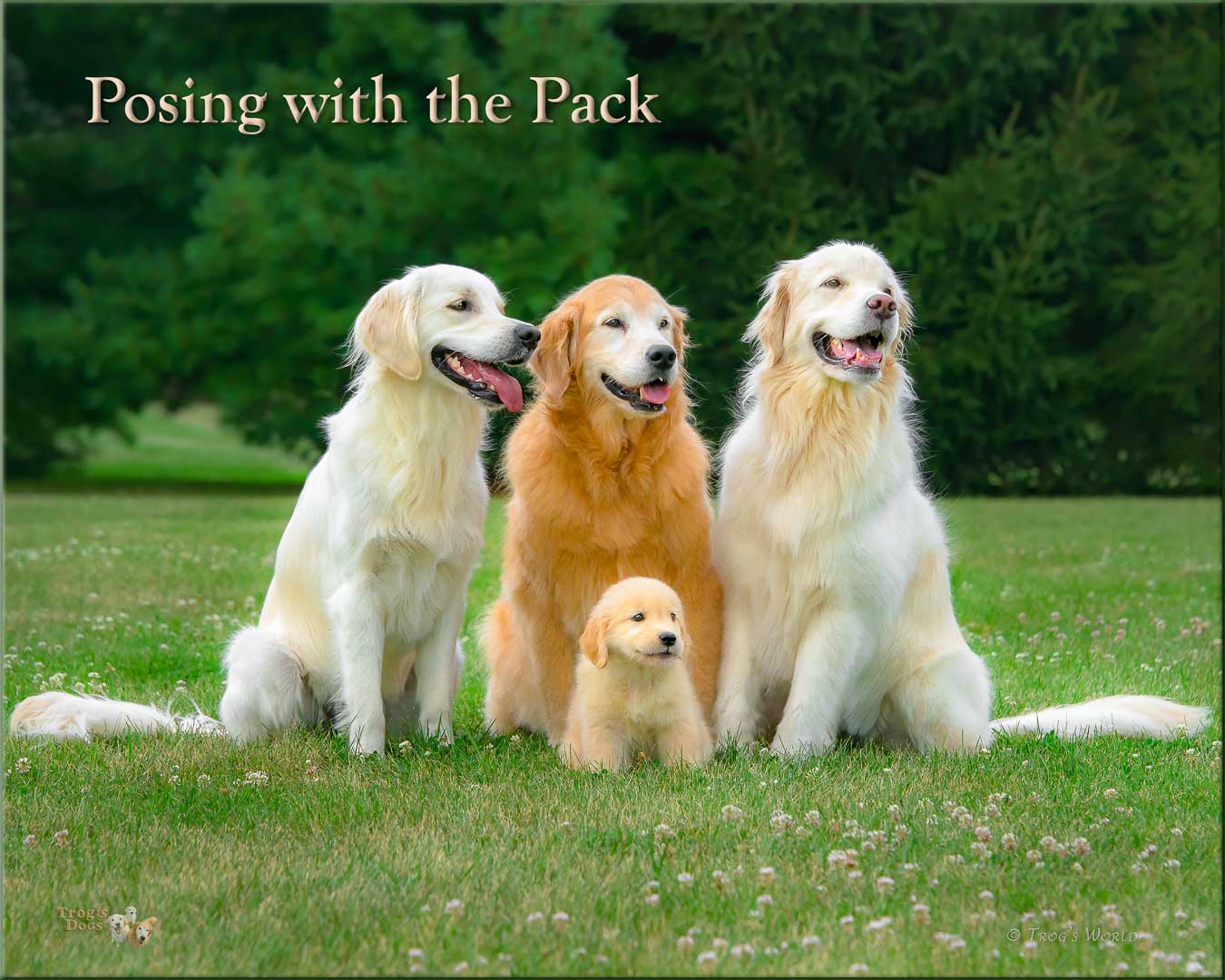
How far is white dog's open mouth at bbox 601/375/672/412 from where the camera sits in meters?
4.83

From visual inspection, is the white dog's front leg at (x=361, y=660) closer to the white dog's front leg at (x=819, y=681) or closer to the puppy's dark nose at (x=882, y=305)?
the white dog's front leg at (x=819, y=681)

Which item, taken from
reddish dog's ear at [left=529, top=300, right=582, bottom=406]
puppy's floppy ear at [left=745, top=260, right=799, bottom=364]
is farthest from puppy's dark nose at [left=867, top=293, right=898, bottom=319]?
reddish dog's ear at [left=529, top=300, right=582, bottom=406]

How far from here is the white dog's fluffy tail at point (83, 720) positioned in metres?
5.21

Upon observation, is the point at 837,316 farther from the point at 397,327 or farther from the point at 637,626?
the point at 397,327

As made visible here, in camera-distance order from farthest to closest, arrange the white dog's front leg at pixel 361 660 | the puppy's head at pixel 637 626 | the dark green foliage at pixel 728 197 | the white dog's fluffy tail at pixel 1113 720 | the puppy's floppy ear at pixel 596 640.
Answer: the dark green foliage at pixel 728 197, the white dog's fluffy tail at pixel 1113 720, the white dog's front leg at pixel 361 660, the puppy's floppy ear at pixel 596 640, the puppy's head at pixel 637 626

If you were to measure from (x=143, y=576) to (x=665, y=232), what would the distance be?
994 cm

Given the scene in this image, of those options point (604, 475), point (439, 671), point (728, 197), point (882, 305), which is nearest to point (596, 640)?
point (604, 475)

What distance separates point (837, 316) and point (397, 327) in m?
1.51

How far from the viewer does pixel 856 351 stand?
4.70 meters

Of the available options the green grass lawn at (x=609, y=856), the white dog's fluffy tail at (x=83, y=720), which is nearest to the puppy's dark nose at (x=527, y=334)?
the green grass lawn at (x=609, y=856)

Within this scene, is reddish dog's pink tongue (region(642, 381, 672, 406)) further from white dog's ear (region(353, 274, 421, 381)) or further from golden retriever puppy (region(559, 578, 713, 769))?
white dog's ear (region(353, 274, 421, 381))

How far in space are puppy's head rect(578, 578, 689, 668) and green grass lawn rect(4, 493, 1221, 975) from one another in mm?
429

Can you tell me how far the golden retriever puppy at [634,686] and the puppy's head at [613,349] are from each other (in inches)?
26.2

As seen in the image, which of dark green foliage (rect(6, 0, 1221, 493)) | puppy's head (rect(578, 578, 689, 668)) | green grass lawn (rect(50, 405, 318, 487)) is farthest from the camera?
green grass lawn (rect(50, 405, 318, 487))
